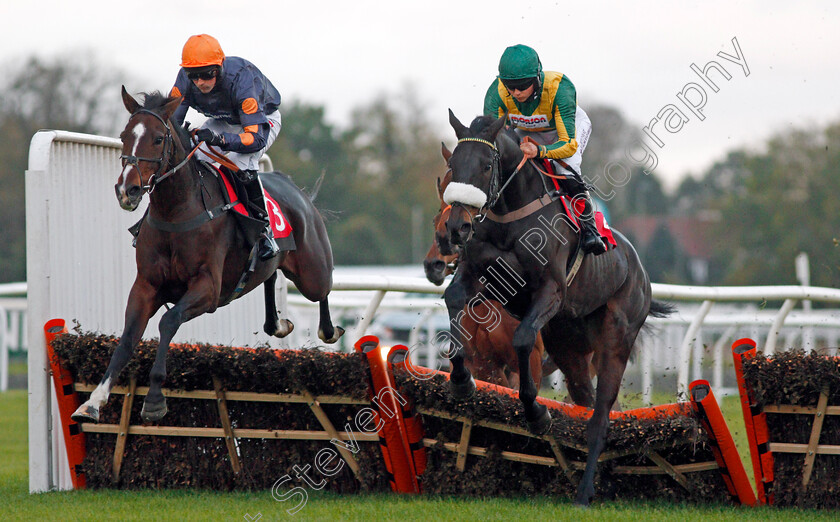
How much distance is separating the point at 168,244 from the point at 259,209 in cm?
72

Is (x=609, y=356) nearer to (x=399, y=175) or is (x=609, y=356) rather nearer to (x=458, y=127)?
(x=458, y=127)

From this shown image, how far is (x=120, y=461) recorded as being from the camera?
5.32m

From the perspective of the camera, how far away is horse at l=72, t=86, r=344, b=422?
193 inches

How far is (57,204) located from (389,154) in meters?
41.8

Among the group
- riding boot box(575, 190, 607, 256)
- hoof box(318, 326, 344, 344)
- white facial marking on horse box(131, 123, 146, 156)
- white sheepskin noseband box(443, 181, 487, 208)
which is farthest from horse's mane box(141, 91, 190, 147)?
riding boot box(575, 190, 607, 256)

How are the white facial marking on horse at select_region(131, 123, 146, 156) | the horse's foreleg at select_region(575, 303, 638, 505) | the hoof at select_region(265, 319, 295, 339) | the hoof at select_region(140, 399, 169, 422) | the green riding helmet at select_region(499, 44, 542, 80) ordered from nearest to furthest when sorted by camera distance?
the hoof at select_region(140, 399, 169, 422) → the white facial marking on horse at select_region(131, 123, 146, 156) → the green riding helmet at select_region(499, 44, 542, 80) → the horse's foreleg at select_region(575, 303, 638, 505) → the hoof at select_region(265, 319, 295, 339)

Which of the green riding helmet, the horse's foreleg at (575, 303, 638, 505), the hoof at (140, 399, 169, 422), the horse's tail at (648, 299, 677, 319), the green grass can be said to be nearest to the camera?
the green grass

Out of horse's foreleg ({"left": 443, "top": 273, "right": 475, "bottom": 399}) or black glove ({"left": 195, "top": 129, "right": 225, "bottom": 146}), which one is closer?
horse's foreleg ({"left": 443, "top": 273, "right": 475, "bottom": 399})

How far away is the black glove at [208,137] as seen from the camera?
550 centimetres

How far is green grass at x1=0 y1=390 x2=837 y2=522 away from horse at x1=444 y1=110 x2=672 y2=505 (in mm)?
351

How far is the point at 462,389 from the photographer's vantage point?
482 centimetres

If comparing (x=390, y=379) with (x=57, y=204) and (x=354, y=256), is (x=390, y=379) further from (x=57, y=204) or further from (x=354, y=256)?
(x=354, y=256)

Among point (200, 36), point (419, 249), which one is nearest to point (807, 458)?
point (200, 36)

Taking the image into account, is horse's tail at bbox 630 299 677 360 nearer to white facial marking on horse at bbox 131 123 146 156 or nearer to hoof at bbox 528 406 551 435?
hoof at bbox 528 406 551 435
